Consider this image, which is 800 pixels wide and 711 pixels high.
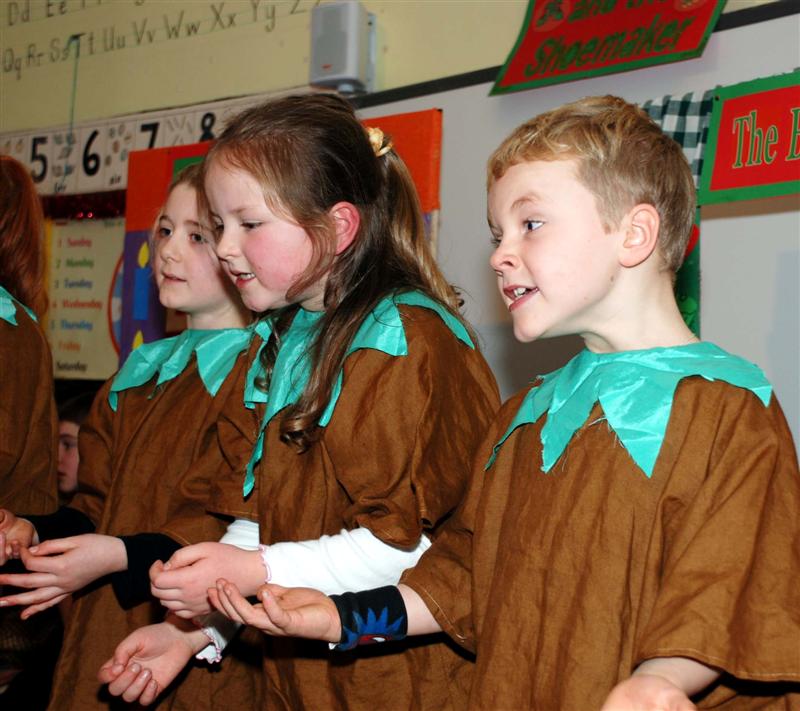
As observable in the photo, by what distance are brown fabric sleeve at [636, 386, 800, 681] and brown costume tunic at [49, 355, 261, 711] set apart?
0.87 meters

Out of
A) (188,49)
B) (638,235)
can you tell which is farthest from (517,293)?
(188,49)

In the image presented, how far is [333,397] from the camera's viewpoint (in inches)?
54.4

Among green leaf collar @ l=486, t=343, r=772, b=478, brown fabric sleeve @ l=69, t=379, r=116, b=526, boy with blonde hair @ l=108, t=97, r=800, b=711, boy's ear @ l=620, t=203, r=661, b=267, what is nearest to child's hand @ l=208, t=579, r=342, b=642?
boy with blonde hair @ l=108, t=97, r=800, b=711

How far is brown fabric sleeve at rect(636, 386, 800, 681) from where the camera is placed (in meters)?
0.95

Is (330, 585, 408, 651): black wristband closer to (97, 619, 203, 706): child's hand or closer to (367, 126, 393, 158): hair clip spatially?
(97, 619, 203, 706): child's hand

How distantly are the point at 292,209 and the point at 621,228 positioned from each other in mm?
515

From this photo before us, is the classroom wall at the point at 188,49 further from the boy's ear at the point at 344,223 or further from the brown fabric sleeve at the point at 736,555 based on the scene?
the brown fabric sleeve at the point at 736,555

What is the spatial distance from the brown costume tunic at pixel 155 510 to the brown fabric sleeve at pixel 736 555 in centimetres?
87

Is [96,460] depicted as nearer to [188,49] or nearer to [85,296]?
[85,296]

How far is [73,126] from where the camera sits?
11.5ft

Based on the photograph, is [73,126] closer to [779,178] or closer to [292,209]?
[292,209]

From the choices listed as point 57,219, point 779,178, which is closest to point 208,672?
point 779,178

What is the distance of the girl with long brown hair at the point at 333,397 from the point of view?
1295mm

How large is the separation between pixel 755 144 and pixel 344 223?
0.76 meters
